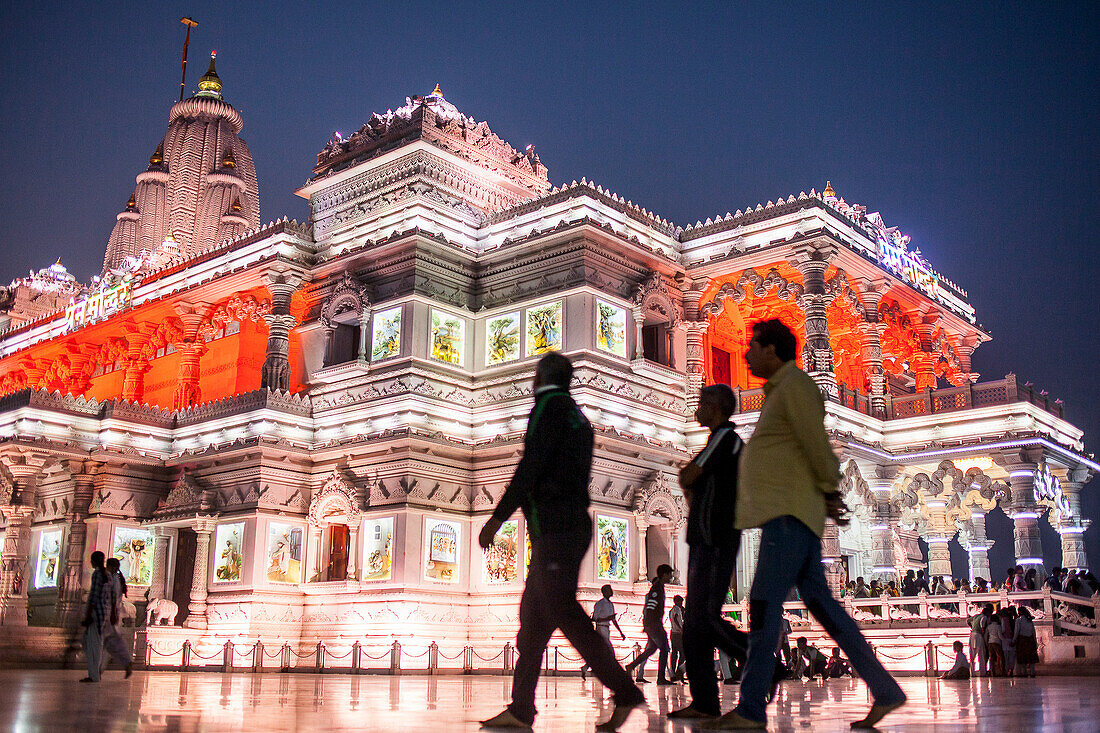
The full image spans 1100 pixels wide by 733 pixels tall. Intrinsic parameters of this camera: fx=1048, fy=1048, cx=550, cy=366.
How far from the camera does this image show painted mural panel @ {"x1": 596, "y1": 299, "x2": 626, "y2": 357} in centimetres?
2438

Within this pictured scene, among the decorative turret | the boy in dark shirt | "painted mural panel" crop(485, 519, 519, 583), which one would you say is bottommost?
the boy in dark shirt

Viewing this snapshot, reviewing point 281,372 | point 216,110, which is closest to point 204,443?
point 281,372

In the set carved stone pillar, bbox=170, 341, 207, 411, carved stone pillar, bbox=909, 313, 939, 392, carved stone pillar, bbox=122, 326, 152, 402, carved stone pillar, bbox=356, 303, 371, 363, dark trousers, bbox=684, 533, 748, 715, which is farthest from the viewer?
carved stone pillar, bbox=122, 326, 152, 402

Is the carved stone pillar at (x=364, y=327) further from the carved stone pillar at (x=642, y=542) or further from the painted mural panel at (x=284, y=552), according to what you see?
the carved stone pillar at (x=642, y=542)

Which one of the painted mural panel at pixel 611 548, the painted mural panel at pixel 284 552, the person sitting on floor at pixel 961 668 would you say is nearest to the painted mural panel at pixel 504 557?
the painted mural panel at pixel 611 548

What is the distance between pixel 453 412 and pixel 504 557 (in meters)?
3.74

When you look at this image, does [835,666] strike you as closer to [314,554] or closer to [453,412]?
[453,412]

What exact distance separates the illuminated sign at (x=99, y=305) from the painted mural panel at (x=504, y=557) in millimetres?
14719

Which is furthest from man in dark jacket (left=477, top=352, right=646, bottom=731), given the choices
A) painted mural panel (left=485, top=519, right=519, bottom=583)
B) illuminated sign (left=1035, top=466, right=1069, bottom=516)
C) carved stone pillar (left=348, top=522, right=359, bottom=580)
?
illuminated sign (left=1035, top=466, right=1069, bottom=516)

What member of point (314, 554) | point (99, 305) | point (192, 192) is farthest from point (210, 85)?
point (314, 554)

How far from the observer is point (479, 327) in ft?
86.6

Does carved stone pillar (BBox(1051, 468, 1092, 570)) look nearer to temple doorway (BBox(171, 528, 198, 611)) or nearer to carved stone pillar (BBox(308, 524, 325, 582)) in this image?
carved stone pillar (BBox(308, 524, 325, 582))

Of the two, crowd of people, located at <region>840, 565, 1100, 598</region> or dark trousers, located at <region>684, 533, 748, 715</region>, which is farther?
crowd of people, located at <region>840, 565, 1100, 598</region>

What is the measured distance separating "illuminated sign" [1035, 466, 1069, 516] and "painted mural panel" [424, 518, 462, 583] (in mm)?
13377
